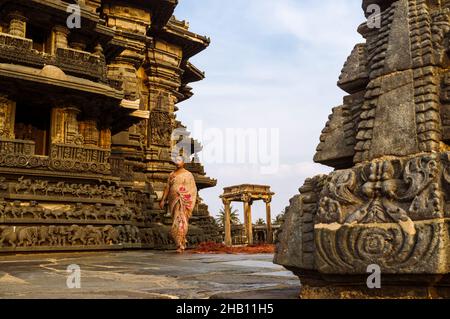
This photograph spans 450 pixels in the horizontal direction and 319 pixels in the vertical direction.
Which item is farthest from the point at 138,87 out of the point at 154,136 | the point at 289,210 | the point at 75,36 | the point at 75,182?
the point at 289,210

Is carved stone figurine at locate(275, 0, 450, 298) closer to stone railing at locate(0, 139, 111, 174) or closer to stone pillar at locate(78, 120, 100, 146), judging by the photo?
stone railing at locate(0, 139, 111, 174)

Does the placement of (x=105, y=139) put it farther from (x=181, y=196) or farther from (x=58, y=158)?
A: (x=181, y=196)

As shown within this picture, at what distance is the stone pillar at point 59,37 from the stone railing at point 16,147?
3.36 m

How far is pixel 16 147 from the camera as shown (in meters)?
10.7

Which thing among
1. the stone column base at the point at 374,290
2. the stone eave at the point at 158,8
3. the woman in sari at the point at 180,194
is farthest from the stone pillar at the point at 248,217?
the stone column base at the point at 374,290

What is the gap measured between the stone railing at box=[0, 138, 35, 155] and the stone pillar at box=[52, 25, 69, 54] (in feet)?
11.0

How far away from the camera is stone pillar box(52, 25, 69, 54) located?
1286 centimetres

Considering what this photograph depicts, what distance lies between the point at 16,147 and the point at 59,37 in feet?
13.1

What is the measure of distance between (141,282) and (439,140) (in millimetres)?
2900

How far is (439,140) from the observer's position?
2.66m

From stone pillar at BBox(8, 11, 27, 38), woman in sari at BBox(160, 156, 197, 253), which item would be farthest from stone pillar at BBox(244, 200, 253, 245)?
stone pillar at BBox(8, 11, 27, 38)

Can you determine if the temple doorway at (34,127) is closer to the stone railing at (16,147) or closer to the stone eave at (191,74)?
the stone railing at (16,147)

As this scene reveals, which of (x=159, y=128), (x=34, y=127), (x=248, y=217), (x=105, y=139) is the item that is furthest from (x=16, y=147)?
(x=248, y=217)
